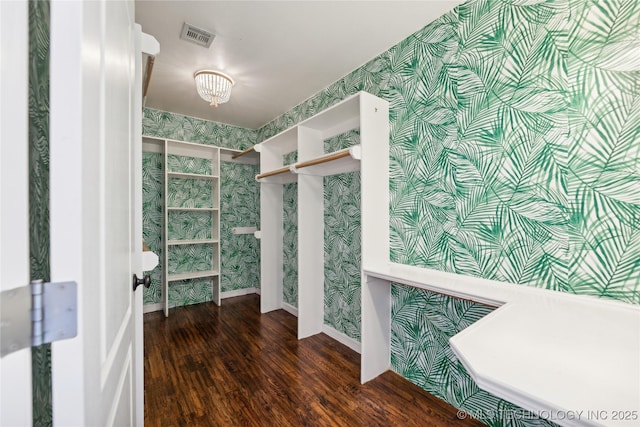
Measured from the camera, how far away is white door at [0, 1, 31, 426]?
1.12 feet

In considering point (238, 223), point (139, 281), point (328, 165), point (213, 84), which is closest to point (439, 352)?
point (328, 165)

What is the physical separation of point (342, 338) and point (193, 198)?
103 inches

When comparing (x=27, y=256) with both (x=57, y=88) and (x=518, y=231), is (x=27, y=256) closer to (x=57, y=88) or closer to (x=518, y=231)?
(x=57, y=88)

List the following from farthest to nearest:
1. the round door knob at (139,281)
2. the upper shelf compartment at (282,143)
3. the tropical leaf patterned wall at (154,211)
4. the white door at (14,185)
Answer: the tropical leaf patterned wall at (154,211) < the upper shelf compartment at (282,143) < the round door knob at (139,281) < the white door at (14,185)

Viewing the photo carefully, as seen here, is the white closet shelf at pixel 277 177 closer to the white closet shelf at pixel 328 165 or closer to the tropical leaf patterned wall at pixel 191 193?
the white closet shelf at pixel 328 165

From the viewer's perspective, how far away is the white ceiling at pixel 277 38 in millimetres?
1763

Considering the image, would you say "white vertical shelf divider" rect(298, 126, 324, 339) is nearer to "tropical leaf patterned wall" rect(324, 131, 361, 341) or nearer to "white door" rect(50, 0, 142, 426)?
"tropical leaf patterned wall" rect(324, 131, 361, 341)

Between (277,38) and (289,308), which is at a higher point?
(277,38)

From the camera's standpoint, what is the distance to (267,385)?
6.40 feet

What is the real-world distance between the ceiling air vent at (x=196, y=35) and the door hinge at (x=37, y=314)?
2129 millimetres

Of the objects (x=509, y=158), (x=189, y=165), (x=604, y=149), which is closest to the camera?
(x=604, y=149)

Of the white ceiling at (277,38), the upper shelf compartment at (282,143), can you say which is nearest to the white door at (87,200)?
the white ceiling at (277,38)

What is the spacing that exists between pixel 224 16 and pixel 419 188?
177 centimetres

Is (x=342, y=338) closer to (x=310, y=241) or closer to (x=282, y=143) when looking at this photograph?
(x=310, y=241)
